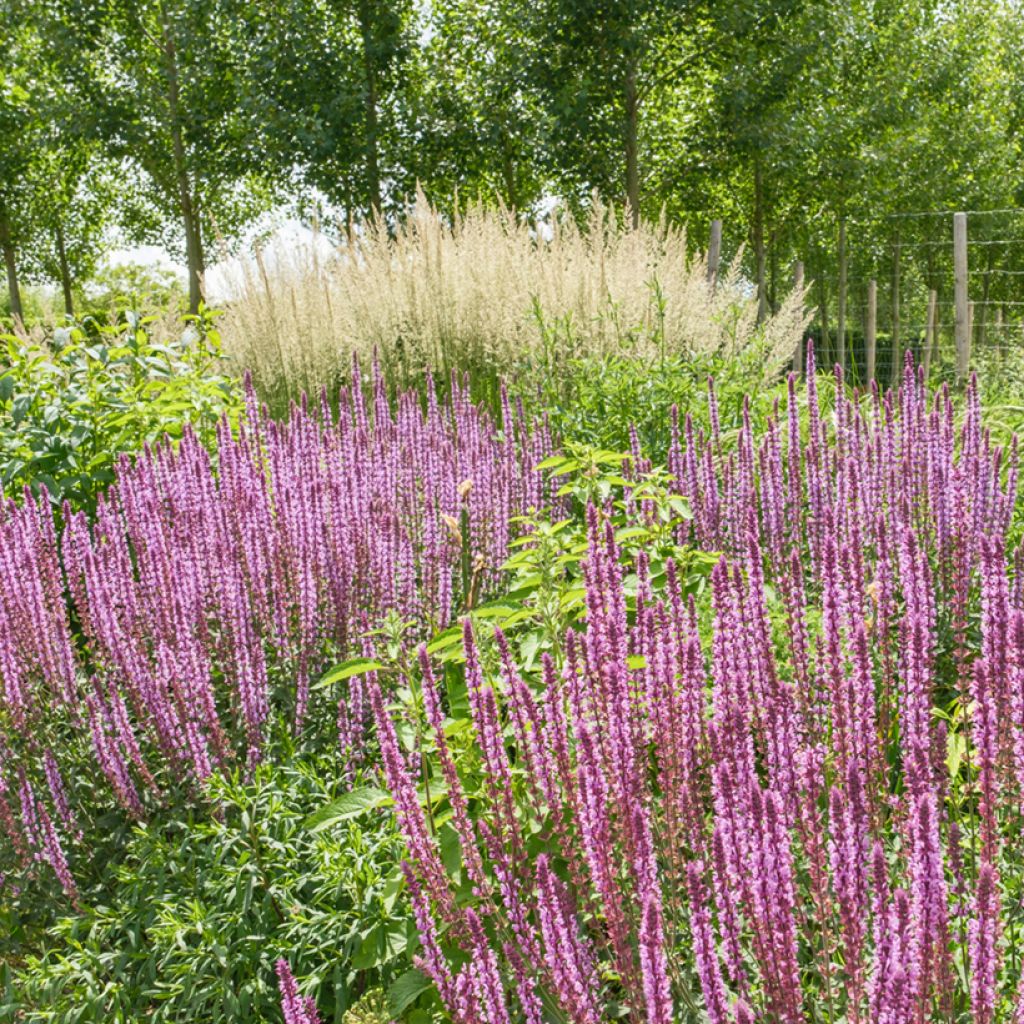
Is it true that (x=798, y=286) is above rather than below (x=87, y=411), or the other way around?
above

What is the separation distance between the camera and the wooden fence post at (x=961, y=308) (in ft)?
36.2

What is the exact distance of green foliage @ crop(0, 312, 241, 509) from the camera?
5379 mm

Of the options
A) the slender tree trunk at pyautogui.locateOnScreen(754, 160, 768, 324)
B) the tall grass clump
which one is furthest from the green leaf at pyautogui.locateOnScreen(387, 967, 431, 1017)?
the slender tree trunk at pyautogui.locateOnScreen(754, 160, 768, 324)

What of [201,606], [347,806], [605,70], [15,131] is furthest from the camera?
[15,131]

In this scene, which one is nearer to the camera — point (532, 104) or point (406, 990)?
point (406, 990)

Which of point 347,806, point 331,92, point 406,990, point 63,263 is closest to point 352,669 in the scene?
point 347,806

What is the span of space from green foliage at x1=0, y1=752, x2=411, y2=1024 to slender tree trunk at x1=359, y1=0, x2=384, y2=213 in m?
16.3

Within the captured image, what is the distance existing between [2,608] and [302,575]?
1040 millimetres

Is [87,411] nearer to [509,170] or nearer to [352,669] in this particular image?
[352,669]

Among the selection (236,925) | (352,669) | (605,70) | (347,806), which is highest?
(605,70)

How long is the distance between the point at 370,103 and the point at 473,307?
11.1 meters

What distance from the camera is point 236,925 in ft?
8.53

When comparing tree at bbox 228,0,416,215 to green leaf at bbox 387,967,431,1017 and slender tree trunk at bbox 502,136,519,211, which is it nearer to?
slender tree trunk at bbox 502,136,519,211

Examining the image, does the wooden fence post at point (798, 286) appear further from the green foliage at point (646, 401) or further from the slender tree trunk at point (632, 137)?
the slender tree trunk at point (632, 137)
